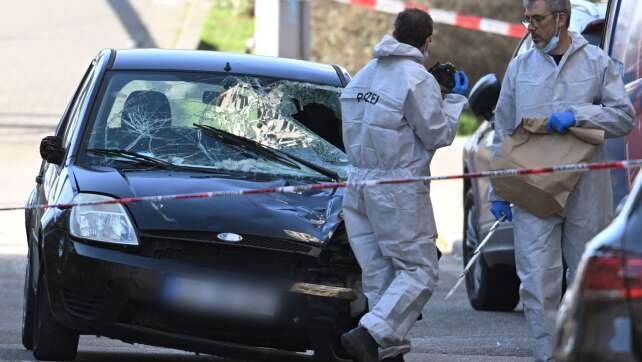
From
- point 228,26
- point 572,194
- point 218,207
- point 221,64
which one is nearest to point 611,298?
point 572,194

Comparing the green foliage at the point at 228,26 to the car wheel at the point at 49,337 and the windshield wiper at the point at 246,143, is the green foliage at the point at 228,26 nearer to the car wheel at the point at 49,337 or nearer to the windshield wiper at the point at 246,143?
the windshield wiper at the point at 246,143

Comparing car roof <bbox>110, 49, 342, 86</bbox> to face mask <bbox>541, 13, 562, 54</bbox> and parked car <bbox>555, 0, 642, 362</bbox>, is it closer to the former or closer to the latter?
face mask <bbox>541, 13, 562, 54</bbox>

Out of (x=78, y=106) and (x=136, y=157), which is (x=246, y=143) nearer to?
(x=136, y=157)

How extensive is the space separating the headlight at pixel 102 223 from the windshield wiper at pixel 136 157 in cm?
60

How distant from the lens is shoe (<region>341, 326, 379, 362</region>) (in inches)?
261

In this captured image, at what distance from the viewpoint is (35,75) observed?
21562mm

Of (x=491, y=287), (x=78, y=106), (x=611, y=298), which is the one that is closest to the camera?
(x=611, y=298)

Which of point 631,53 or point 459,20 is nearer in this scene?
point 631,53

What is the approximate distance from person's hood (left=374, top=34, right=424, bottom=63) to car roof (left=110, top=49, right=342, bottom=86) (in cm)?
141

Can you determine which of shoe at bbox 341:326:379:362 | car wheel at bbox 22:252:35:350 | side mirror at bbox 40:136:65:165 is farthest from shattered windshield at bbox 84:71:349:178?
shoe at bbox 341:326:379:362

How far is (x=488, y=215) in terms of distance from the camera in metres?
10.0

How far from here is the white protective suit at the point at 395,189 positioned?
6723 millimetres

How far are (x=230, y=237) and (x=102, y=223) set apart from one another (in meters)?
0.58

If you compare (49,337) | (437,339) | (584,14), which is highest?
(584,14)
